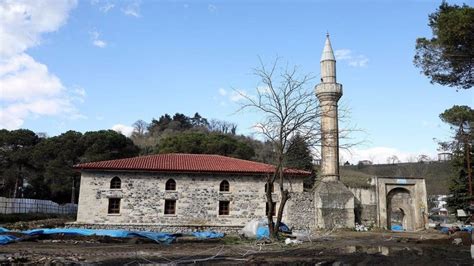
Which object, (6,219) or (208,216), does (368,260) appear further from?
(6,219)

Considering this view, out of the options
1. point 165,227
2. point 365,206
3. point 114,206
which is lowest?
point 165,227

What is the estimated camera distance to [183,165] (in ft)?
84.5

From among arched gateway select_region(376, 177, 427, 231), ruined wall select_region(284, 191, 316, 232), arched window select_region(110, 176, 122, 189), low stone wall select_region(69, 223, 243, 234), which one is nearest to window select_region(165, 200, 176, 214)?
low stone wall select_region(69, 223, 243, 234)

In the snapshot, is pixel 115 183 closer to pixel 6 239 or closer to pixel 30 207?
pixel 6 239

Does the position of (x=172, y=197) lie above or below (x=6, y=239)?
above

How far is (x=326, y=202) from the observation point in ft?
83.4

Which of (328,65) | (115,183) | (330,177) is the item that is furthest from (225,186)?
(328,65)

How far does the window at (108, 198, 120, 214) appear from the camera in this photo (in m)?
24.3

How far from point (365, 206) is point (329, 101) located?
723 centimetres

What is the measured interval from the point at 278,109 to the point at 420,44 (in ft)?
22.7

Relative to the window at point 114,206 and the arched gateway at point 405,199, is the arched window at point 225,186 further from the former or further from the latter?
the arched gateway at point 405,199

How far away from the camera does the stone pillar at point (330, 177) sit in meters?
25.3

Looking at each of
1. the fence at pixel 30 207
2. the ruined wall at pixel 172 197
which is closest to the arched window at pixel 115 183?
the ruined wall at pixel 172 197

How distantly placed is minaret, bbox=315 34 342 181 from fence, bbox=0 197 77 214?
69.1 ft
